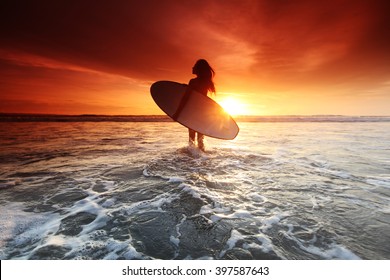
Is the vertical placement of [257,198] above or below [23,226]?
above

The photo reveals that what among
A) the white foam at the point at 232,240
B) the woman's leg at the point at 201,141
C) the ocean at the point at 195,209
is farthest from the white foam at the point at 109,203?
the woman's leg at the point at 201,141

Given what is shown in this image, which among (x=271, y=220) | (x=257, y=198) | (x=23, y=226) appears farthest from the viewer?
(x=257, y=198)

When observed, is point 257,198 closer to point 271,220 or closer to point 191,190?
point 271,220

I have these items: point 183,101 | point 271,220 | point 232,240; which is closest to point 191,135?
point 183,101

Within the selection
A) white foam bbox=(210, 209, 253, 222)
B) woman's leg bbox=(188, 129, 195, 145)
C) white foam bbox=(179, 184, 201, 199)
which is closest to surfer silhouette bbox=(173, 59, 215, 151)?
woman's leg bbox=(188, 129, 195, 145)

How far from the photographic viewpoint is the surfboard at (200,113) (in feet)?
20.1

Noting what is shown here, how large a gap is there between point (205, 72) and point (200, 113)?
1.09m

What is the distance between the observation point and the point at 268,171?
486cm

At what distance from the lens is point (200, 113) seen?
20.7ft

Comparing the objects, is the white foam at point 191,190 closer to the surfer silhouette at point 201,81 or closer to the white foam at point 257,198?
the white foam at point 257,198

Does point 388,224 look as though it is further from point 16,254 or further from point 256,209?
point 16,254
